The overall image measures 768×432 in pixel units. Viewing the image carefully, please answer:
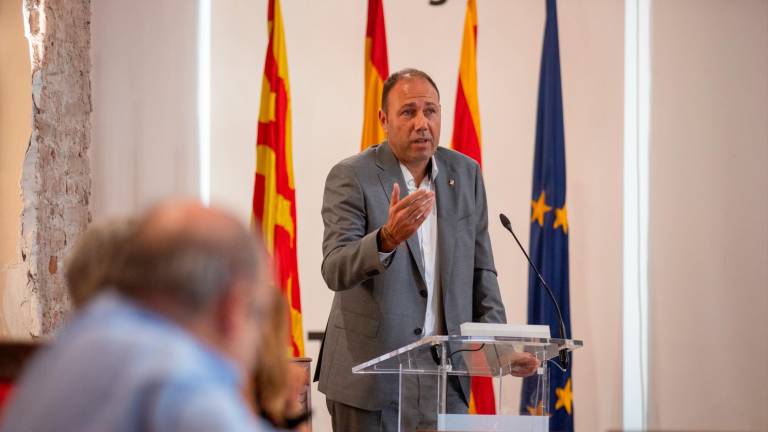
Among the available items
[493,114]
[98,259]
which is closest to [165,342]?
[98,259]

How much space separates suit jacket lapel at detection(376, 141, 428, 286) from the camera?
10.4 feet

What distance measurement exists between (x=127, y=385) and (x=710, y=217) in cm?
518

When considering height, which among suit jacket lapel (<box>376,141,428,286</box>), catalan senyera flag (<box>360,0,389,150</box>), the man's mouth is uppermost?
catalan senyera flag (<box>360,0,389,150</box>)

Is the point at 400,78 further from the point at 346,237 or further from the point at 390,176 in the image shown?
the point at 346,237

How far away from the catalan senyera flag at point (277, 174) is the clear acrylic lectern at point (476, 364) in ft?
7.52

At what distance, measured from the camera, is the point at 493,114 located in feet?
18.7

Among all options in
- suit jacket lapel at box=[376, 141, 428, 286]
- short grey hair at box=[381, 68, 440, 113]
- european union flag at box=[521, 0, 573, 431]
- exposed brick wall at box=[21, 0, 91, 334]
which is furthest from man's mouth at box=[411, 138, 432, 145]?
exposed brick wall at box=[21, 0, 91, 334]

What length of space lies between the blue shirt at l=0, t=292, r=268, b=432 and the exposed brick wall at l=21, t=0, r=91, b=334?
392 centimetres

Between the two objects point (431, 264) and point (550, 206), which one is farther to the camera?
point (550, 206)

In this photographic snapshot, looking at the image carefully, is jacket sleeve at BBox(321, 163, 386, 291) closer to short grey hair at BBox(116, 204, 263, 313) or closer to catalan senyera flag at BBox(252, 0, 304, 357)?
catalan senyera flag at BBox(252, 0, 304, 357)

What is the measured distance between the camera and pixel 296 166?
221 inches

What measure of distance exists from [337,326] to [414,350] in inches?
23.5

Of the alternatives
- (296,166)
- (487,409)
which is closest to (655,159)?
(296,166)

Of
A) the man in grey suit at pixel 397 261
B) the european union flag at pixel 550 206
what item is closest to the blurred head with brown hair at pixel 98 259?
the man in grey suit at pixel 397 261
